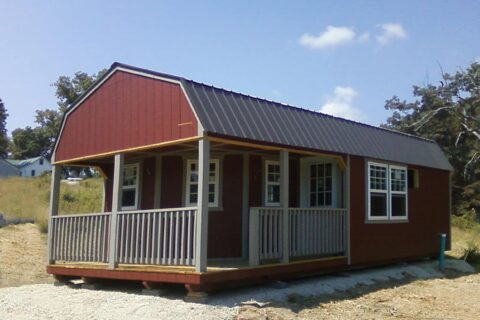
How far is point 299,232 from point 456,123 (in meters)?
30.8

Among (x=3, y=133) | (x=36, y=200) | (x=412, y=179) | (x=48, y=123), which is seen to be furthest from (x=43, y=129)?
(x=412, y=179)

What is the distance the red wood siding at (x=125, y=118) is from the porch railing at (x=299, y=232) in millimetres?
2235

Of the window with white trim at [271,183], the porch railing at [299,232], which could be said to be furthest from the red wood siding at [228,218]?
the porch railing at [299,232]

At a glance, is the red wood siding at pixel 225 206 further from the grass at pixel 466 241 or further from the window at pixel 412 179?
the grass at pixel 466 241

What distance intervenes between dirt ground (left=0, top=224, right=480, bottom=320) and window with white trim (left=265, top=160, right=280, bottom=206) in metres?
2.79

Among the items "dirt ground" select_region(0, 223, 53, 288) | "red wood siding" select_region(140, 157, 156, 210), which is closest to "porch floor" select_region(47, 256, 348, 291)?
"red wood siding" select_region(140, 157, 156, 210)

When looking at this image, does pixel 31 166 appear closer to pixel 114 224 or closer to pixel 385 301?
pixel 114 224

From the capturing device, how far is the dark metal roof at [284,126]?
911 centimetres

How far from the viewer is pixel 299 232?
1047 centimetres

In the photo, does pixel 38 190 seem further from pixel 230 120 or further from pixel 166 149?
pixel 230 120

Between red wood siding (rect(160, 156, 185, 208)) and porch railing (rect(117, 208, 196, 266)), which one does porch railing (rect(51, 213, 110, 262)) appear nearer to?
porch railing (rect(117, 208, 196, 266))

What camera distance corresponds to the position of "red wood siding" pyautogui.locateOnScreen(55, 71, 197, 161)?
9.31m

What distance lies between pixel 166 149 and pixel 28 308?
4.22 meters

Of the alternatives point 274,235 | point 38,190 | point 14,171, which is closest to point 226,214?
point 274,235
